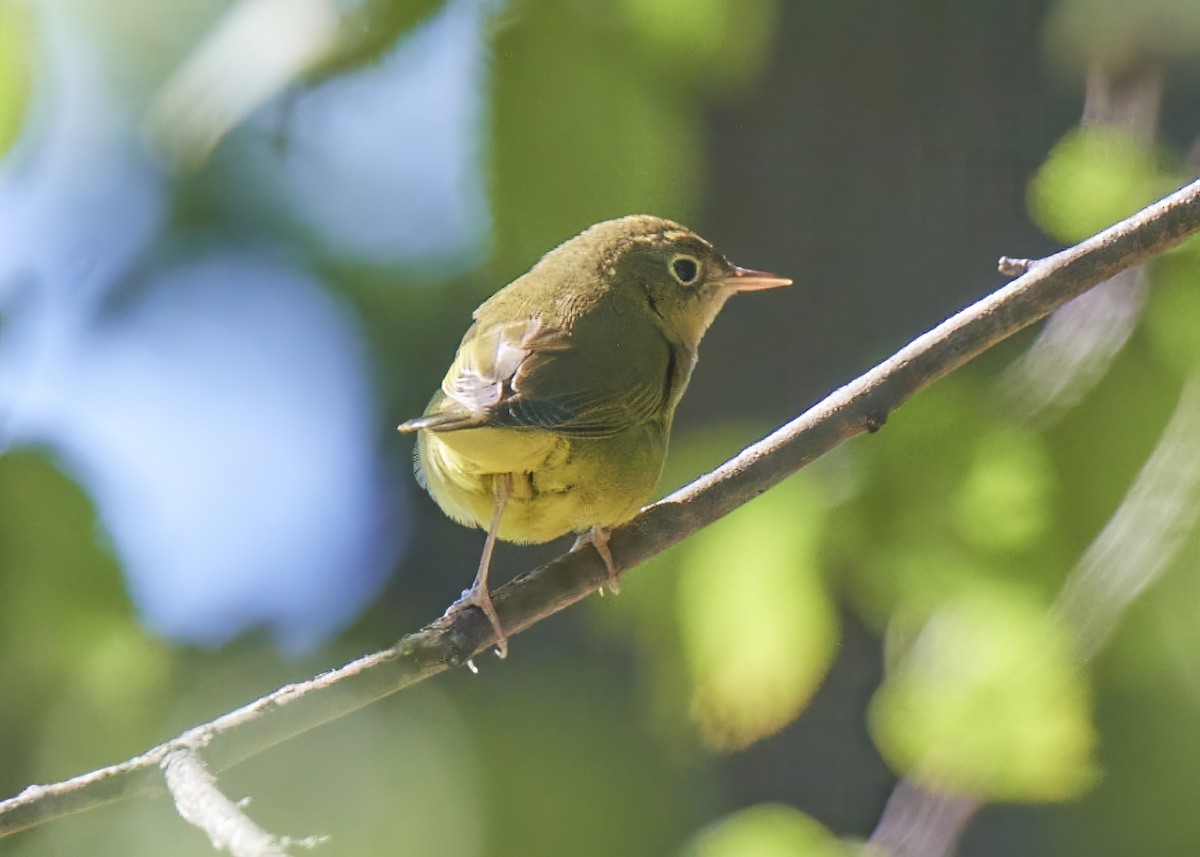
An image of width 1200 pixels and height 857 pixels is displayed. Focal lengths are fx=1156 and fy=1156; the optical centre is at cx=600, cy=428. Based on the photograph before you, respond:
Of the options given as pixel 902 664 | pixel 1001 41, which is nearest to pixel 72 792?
pixel 902 664

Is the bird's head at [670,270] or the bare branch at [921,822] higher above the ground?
the bird's head at [670,270]

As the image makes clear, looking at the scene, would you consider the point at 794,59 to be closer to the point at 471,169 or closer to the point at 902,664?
the point at 471,169

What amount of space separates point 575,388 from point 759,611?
265 millimetres

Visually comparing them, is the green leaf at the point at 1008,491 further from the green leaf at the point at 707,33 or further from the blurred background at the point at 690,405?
the green leaf at the point at 707,33

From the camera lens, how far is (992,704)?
0.90 m

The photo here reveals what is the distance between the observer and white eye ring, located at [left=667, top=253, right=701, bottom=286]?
0.92 meters

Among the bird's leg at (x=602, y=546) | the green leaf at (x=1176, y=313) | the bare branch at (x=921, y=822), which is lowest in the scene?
the bare branch at (x=921, y=822)

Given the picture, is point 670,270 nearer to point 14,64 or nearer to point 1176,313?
point 1176,313

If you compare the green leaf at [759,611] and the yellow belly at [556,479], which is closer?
the yellow belly at [556,479]

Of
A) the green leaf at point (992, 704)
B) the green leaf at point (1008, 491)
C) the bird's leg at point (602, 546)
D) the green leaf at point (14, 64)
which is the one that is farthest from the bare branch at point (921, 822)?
the green leaf at point (14, 64)

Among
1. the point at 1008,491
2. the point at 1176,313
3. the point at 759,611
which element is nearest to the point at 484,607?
the point at 759,611

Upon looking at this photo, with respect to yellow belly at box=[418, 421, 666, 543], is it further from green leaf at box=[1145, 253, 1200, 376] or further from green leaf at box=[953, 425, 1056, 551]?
green leaf at box=[1145, 253, 1200, 376]

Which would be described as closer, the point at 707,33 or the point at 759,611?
the point at 759,611

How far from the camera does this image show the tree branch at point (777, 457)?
63 cm
